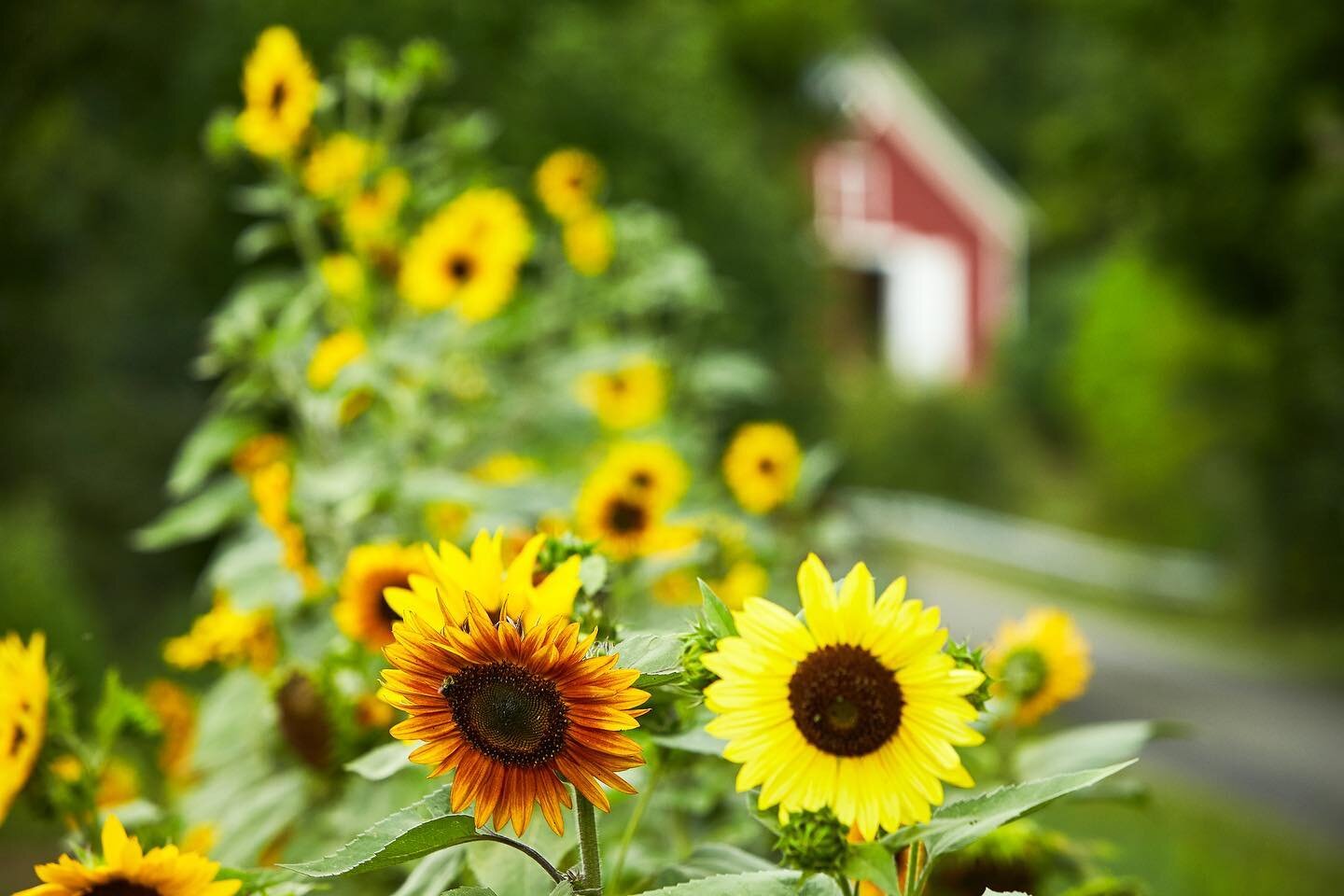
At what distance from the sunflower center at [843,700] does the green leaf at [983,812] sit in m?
0.06

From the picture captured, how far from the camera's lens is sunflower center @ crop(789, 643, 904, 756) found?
787 millimetres

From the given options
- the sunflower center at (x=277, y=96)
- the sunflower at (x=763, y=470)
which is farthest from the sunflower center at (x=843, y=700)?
the sunflower at (x=763, y=470)

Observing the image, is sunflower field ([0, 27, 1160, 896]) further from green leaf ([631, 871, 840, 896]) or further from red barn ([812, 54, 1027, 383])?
red barn ([812, 54, 1027, 383])

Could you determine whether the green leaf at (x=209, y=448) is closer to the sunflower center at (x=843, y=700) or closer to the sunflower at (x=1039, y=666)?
the sunflower at (x=1039, y=666)

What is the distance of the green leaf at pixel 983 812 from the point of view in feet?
2.58

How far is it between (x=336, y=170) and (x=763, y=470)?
869 millimetres

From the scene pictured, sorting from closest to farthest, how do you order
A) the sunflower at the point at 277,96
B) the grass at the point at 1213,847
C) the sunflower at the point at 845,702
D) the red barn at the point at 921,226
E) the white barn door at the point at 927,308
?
the sunflower at the point at 845,702
the sunflower at the point at 277,96
the grass at the point at 1213,847
the red barn at the point at 921,226
the white barn door at the point at 927,308

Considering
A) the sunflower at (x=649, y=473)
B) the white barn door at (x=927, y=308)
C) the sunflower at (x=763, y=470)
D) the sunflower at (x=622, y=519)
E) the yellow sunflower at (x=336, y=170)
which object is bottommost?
the sunflower at (x=622, y=519)

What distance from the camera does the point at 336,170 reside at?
7.27 ft

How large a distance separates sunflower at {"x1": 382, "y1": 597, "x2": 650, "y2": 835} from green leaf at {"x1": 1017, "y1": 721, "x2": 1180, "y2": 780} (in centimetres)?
42

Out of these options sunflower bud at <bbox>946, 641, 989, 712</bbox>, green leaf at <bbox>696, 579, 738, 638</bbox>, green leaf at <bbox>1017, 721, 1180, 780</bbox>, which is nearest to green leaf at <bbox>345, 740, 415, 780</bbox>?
green leaf at <bbox>696, 579, 738, 638</bbox>

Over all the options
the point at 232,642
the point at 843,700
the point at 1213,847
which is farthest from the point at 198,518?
the point at 1213,847

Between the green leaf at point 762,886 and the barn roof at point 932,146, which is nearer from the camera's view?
the green leaf at point 762,886

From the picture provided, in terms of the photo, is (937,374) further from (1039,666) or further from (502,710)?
(502,710)
